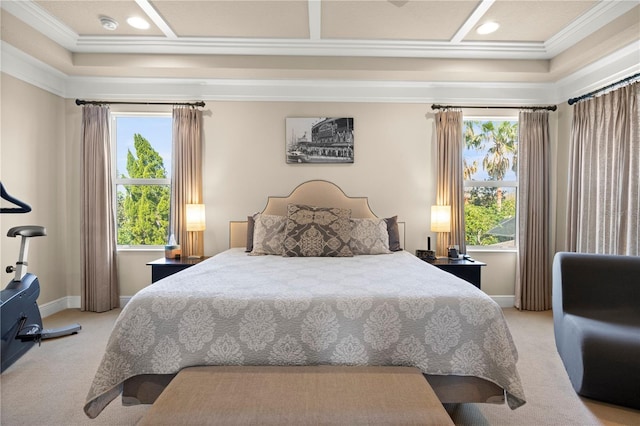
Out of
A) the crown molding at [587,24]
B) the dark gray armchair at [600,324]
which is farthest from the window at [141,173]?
the crown molding at [587,24]

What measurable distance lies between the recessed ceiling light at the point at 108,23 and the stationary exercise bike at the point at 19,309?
165cm

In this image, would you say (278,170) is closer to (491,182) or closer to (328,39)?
(328,39)

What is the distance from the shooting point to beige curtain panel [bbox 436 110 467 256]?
3.92 meters

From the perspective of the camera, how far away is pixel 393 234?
359 cm

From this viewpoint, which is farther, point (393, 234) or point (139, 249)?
point (139, 249)

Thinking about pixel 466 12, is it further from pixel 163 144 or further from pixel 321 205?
pixel 163 144

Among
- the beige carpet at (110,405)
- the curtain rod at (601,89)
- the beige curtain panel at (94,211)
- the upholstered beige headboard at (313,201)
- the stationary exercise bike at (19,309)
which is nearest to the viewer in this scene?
the beige carpet at (110,405)

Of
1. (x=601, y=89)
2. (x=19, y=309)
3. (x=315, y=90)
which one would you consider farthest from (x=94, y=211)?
(x=601, y=89)

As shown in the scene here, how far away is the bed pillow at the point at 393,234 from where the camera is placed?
3548 mm

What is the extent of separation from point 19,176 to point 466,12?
14.8 ft

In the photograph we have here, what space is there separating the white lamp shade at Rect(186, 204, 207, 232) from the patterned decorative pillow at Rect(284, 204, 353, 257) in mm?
1095

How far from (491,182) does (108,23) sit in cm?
438

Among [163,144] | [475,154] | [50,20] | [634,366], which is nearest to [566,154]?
[475,154]

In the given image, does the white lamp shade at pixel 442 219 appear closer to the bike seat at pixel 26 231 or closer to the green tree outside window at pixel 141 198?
the green tree outside window at pixel 141 198
